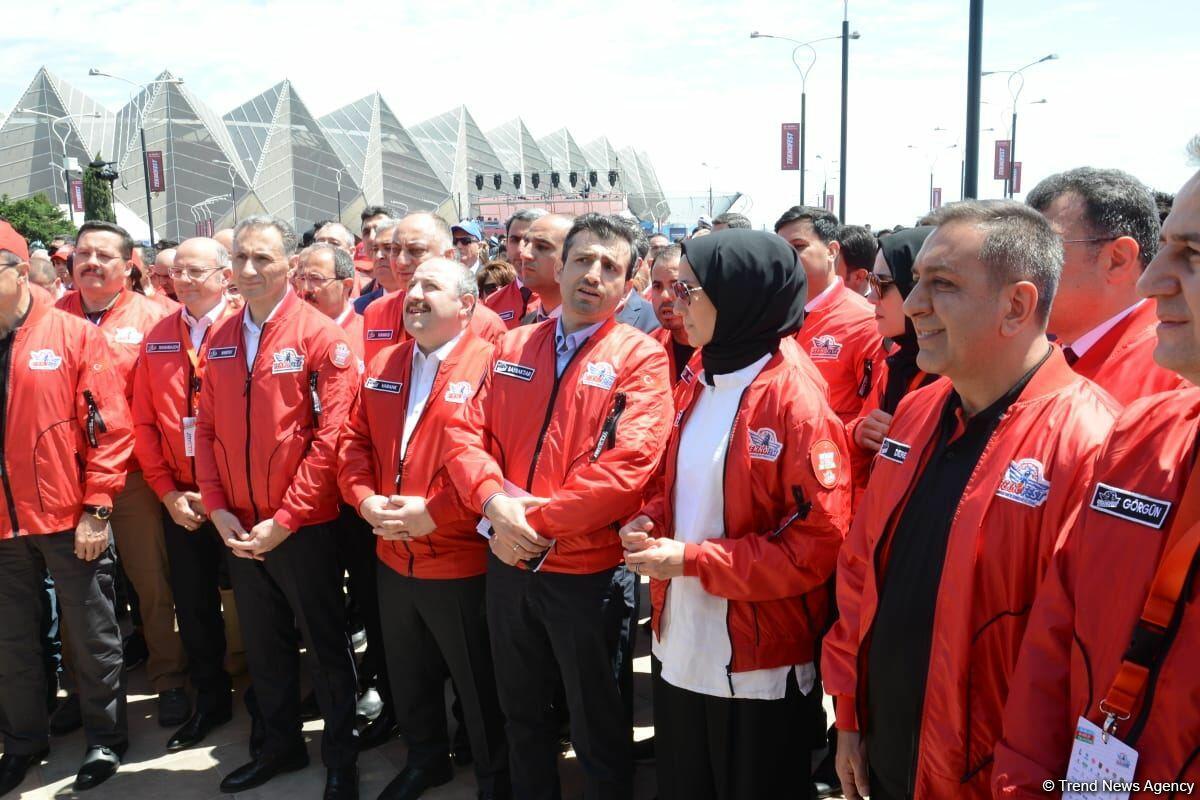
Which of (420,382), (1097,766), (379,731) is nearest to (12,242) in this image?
(420,382)

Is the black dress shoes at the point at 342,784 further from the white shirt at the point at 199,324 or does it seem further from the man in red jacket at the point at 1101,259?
the man in red jacket at the point at 1101,259

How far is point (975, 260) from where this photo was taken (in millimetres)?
1954

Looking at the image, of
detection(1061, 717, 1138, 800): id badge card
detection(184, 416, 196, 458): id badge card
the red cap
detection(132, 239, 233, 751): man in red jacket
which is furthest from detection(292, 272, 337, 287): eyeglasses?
detection(1061, 717, 1138, 800): id badge card

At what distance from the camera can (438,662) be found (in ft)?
11.8

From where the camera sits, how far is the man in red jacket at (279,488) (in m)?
3.63

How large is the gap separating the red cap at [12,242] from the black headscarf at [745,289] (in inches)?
124

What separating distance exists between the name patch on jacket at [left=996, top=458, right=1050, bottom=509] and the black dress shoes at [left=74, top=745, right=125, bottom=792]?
13.1 feet

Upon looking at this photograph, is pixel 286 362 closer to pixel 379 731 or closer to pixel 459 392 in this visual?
pixel 459 392

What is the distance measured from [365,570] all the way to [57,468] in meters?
1.44

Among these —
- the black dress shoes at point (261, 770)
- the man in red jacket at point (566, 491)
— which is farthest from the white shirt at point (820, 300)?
the black dress shoes at point (261, 770)

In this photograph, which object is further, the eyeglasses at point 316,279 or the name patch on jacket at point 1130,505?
the eyeglasses at point 316,279

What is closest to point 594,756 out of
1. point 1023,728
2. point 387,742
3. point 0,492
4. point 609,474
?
point 609,474

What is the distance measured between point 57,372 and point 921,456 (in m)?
3.64

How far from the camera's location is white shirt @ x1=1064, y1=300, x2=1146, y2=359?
2.47m
